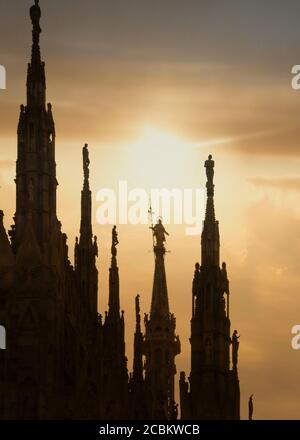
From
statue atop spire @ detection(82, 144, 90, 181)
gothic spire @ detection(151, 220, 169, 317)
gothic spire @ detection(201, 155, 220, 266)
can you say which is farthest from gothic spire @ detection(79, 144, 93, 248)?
gothic spire @ detection(151, 220, 169, 317)

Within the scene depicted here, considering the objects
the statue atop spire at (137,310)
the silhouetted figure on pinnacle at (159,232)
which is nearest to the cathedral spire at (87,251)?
the statue atop spire at (137,310)

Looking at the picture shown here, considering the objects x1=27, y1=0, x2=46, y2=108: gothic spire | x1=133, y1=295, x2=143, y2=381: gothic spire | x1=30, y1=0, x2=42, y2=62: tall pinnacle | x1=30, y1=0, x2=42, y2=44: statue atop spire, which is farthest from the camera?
x1=133, y1=295, x2=143, y2=381: gothic spire

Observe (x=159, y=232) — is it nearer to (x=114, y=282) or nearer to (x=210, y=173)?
(x=114, y=282)

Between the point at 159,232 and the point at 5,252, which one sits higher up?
the point at 159,232

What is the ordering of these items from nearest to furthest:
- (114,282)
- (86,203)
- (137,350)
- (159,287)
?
(86,203) < (114,282) < (137,350) < (159,287)

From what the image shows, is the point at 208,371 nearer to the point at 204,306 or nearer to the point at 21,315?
the point at 204,306

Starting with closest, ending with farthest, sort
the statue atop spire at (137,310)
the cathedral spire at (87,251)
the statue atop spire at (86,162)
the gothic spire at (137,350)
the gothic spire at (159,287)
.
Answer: the cathedral spire at (87,251) → the gothic spire at (137,350) → the statue atop spire at (86,162) → the statue atop spire at (137,310) → the gothic spire at (159,287)

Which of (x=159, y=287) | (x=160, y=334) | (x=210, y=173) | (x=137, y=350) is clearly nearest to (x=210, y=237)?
(x=210, y=173)

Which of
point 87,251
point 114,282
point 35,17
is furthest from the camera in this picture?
point 114,282

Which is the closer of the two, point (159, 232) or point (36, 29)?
point (36, 29)

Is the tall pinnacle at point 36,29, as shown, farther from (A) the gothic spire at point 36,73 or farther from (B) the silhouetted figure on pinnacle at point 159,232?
(B) the silhouetted figure on pinnacle at point 159,232

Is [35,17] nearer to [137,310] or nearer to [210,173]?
[210,173]

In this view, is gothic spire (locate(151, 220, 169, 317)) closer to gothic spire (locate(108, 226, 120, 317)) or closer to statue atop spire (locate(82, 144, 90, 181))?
gothic spire (locate(108, 226, 120, 317))

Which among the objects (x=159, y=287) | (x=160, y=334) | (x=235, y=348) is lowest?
(x=235, y=348)
